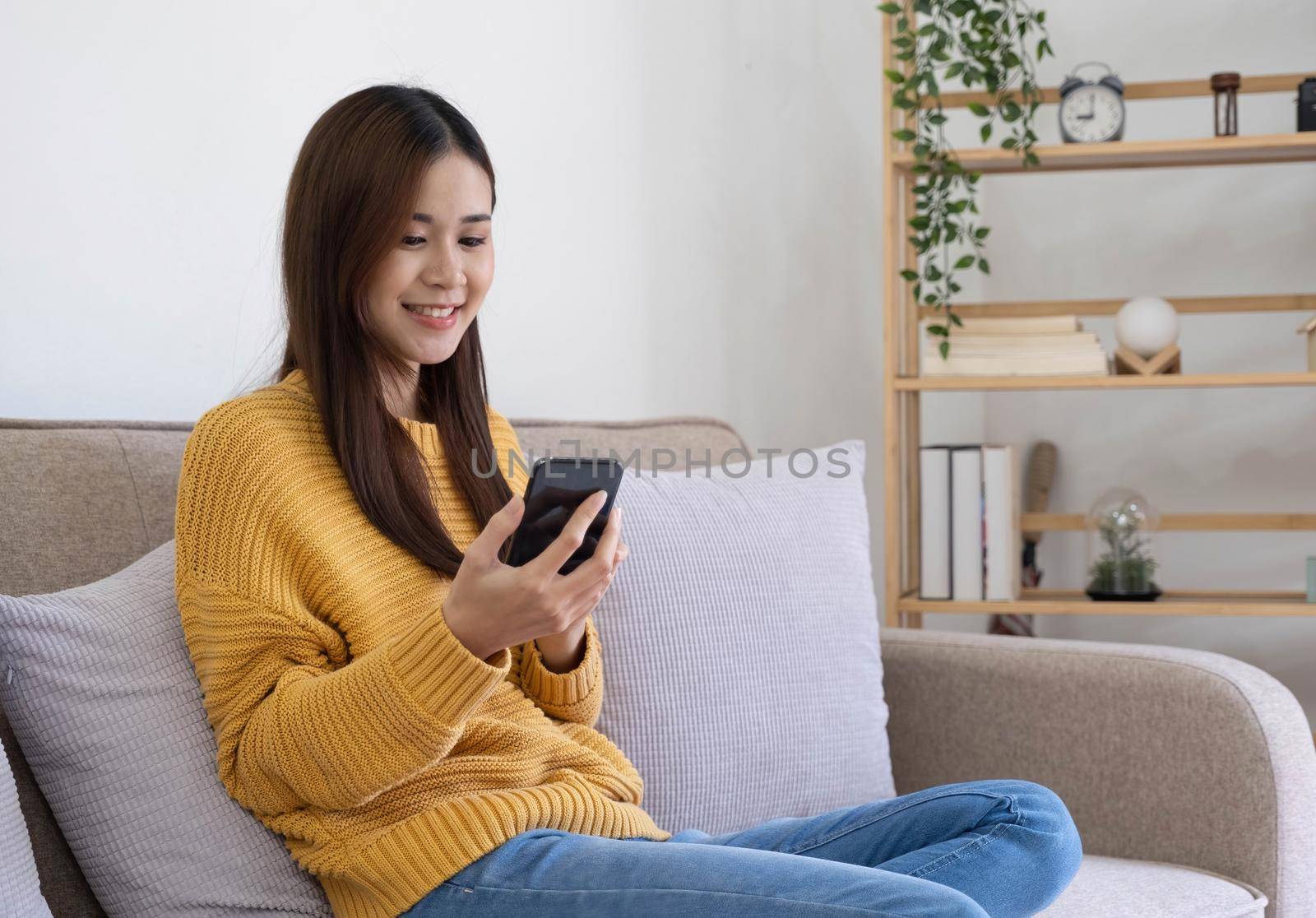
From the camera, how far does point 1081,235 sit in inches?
118

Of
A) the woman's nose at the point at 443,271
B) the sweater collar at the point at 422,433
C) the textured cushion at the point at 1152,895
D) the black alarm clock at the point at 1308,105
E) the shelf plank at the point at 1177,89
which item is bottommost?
the textured cushion at the point at 1152,895

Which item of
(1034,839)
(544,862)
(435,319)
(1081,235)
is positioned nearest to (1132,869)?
(1034,839)

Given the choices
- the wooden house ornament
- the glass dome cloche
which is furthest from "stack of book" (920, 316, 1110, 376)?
the wooden house ornament

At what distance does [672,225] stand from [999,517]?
74 cm

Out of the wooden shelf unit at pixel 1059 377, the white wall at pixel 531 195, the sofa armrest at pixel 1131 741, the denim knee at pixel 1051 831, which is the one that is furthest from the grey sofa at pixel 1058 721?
the wooden shelf unit at pixel 1059 377

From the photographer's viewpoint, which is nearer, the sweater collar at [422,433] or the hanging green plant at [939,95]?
the sweater collar at [422,433]

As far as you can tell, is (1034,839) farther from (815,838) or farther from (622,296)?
(622,296)

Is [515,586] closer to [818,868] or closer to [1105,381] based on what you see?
[818,868]

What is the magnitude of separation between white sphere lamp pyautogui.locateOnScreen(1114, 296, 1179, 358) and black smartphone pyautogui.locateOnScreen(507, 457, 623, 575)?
1.54 metres

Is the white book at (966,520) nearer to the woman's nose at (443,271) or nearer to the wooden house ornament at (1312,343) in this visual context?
the wooden house ornament at (1312,343)

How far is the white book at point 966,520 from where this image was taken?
225cm

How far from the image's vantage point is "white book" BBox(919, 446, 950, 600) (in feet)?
7.45

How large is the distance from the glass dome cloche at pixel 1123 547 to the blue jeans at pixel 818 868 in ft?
4.17

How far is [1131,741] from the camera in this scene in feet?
4.86
